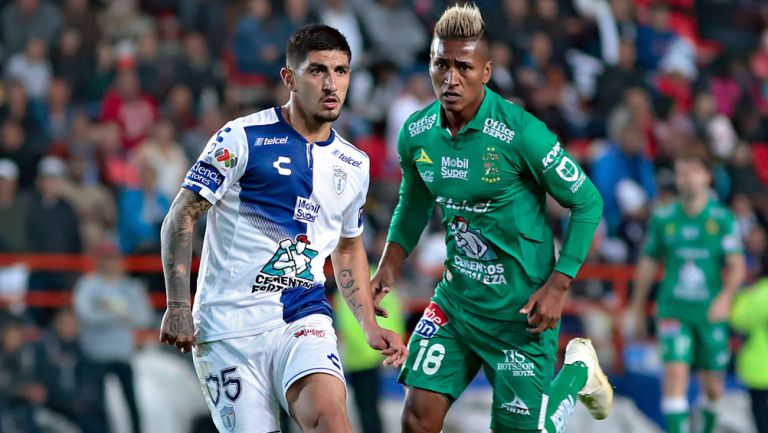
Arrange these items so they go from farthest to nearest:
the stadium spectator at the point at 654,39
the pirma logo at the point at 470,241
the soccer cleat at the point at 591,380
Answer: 1. the stadium spectator at the point at 654,39
2. the soccer cleat at the point at 591,380
3. the pirma logo at the point at 470,241

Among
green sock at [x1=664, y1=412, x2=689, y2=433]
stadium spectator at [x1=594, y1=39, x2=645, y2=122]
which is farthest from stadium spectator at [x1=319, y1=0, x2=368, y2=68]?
green sock at [x1=664, y1=412, x2=689, y2=433]

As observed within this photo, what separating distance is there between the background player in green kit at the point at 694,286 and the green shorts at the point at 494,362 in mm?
4170

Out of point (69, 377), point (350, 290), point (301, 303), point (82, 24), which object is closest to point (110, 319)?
point (69, 377)

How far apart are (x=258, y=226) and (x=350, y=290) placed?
0.73 metres

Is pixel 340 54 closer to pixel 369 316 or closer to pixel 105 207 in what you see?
pixel 369 316

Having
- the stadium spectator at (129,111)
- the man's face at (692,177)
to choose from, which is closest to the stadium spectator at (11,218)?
the stadium spectator at (129,111)

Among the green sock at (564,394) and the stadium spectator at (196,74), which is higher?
the stadium spectator at (196,74)

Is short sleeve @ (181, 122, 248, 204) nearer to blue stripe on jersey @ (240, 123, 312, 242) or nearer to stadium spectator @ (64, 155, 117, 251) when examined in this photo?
blue stripe on jersey @ (240, 123, 312, 242)

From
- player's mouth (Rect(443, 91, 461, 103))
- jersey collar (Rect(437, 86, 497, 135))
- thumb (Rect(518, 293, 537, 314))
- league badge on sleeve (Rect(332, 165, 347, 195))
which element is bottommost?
thumb (Rect(518, 293, 537, 314))

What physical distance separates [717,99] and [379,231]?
7.58m

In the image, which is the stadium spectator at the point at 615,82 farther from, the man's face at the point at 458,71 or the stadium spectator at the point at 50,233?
the man's face at the point at 458,71

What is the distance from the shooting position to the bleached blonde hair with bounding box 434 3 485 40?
268 inches

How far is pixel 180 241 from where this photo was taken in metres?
6.17

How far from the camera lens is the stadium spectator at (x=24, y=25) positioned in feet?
51.4
